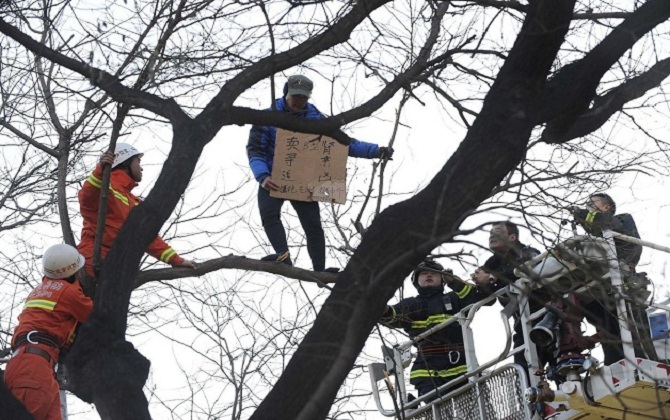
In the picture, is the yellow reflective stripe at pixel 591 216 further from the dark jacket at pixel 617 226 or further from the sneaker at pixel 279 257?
the sneaker at pixel 279 257

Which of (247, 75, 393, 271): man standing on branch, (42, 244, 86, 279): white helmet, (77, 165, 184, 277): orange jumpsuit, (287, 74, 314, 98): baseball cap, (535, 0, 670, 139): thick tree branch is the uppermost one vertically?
(287, 74, 314, 98): baseball cap

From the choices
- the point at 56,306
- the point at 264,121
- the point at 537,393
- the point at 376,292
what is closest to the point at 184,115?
the point at 264,121

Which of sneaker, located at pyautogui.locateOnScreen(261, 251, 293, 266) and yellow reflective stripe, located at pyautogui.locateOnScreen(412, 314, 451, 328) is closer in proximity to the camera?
sneaker, located at pyautogui.locateOnScreen(261, 251, 293, 266)

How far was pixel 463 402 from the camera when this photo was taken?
8.68 m

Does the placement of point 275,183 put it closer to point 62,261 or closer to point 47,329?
point 62,261

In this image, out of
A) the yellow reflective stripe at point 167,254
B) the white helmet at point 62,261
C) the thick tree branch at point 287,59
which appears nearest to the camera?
the thick tree branch at point 287,59

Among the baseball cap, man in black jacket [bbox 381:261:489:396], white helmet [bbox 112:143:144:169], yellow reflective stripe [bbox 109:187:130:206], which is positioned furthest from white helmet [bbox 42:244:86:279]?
man in black jacket [bbox 381:261:489:396]

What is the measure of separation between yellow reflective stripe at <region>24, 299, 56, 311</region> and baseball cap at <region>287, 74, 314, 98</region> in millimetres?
2478

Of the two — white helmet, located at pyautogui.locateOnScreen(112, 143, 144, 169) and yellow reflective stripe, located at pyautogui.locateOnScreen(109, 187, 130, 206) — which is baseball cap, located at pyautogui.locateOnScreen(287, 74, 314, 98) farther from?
yellow reflective stripe, located at pyautogui.locateOnScreen(109, 187, 130, 206)

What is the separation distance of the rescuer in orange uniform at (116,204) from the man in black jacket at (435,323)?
172 centimetres

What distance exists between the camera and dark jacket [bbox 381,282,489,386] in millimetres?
8984

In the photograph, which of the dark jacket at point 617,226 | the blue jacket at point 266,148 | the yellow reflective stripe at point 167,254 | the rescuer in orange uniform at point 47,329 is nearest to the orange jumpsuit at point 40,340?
the rescuer in orange uniform at point 47,329

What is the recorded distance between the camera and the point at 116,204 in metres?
8.48

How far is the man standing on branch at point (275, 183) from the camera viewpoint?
910cm
